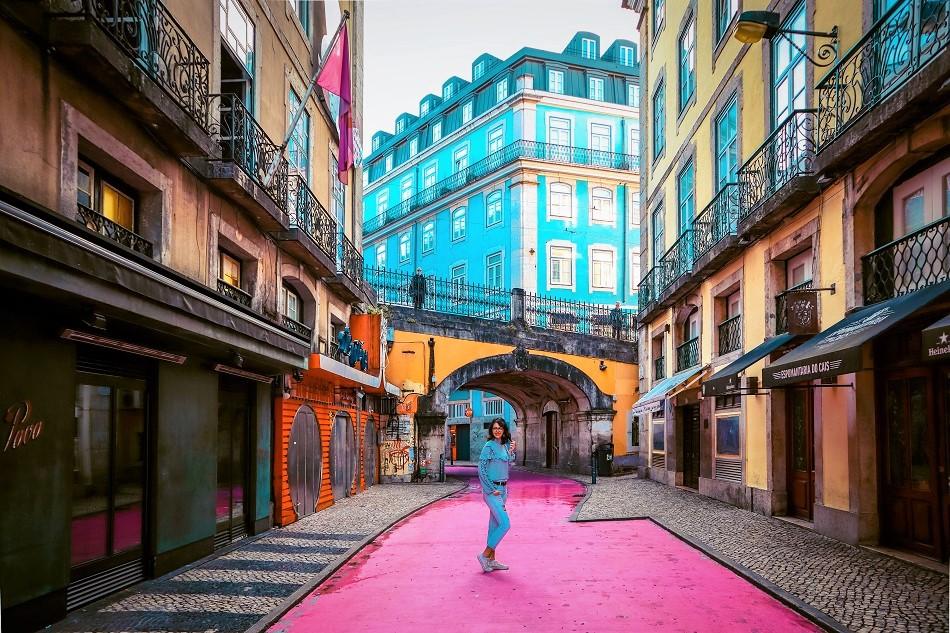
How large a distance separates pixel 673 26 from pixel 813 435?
13.6 meters

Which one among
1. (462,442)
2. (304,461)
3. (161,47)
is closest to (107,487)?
(161,47)

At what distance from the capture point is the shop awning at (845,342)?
8280mm

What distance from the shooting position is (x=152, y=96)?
8.12m

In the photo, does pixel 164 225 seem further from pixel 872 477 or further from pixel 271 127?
pixel 872 477

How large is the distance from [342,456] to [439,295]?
9934mm

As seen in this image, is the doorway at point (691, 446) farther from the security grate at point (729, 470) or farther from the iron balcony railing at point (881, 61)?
the iron balcony railing at point (881, 61)

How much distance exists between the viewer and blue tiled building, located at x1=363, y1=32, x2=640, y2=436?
36875 mm

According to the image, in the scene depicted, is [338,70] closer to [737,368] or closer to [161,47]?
[161,47]

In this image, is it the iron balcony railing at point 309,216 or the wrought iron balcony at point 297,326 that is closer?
the wrought iron balcony at point 297,326

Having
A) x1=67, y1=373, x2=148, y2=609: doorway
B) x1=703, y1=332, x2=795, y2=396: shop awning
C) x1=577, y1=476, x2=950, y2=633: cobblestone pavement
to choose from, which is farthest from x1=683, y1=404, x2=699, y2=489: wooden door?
x1=67, y1=373, x2=148, y2=609: doorway

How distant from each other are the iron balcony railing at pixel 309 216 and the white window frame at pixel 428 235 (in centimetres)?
2612

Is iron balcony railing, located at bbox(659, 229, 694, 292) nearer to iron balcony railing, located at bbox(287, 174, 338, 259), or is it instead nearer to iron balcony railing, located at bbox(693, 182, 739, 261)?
iron balcony railing, located at bbox(693, 182, 739, 261)

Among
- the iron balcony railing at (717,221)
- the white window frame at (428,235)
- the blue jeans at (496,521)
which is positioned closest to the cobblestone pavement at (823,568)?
the blue jeans at (496,521)

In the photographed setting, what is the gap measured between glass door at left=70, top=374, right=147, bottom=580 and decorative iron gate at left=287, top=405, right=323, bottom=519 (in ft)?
16.8
